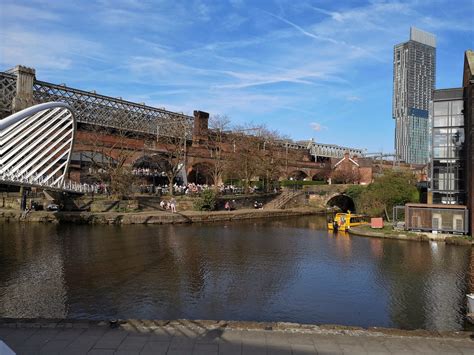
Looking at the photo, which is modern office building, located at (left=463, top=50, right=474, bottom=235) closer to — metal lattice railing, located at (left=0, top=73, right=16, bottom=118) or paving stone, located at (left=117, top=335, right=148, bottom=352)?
paving stone, located at (left=117, top=335, right=148, bottom=352)

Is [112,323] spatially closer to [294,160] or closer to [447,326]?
[447,326]

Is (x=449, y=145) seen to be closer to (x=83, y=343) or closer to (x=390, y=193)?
(x=390, y=193)

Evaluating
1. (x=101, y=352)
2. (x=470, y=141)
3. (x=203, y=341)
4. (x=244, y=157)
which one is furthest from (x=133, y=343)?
(x=244, y=157)

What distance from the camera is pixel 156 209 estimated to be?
4647 cm

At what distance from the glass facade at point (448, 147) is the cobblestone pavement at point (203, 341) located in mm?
28608

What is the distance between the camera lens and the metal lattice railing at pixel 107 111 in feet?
209

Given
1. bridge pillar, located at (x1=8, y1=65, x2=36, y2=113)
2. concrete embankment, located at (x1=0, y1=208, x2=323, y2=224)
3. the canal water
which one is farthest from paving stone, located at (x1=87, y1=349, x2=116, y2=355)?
bridge pillar, located at (x1=8, y1=65, x2=36, y2=113)

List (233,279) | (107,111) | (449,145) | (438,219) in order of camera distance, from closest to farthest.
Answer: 1. (233,279)
2. (438,219)
3. (449,145)
4. (107,111)

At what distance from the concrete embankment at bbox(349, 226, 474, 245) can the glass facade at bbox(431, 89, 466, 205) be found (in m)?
5.80

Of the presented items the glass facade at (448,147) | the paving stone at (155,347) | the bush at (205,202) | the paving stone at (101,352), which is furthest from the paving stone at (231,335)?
the bush at (205,202)

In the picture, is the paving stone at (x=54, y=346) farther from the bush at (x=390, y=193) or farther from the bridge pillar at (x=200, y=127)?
the bridge pillar at (x=200, y=127)

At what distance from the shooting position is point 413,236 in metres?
Result: 31.8

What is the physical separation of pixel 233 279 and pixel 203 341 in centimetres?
927

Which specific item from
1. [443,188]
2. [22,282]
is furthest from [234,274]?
[443,188]
